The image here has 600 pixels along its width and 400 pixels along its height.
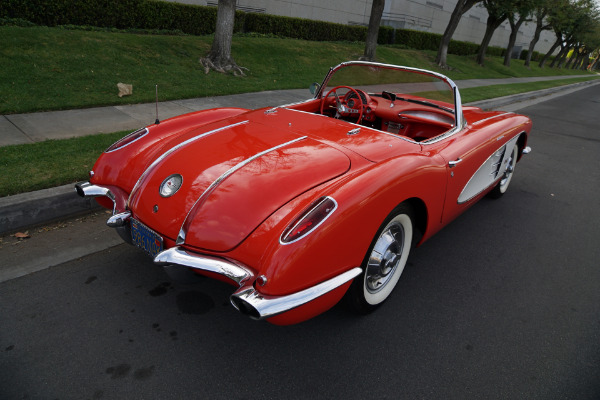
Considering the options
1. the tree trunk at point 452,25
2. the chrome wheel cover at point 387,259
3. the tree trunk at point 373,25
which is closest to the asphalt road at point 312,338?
the chrome wheel cover at point 387,259

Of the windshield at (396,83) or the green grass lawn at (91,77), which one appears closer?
the windshield at (396,83)

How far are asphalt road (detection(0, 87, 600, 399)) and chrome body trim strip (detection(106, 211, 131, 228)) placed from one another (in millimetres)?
483

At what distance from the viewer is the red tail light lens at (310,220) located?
1.81 m

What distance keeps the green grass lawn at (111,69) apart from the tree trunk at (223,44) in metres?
0.33

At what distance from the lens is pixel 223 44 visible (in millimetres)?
9039

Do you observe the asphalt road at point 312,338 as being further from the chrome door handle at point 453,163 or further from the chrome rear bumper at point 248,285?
the chrome door handle at point 453,163

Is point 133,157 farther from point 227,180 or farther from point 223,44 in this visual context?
point 223,44

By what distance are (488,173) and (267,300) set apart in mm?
2591

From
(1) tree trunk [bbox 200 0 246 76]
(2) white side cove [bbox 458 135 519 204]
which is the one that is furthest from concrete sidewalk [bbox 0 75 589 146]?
(2) white side cove [bbox 458 135 519 204]

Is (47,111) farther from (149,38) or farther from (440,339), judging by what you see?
(440,339)

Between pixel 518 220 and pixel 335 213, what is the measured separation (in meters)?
2.88

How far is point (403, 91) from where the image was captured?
371 cm

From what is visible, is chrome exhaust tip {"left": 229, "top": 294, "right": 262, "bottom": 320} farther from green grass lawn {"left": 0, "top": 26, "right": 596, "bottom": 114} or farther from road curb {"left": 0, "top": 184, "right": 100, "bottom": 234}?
green grass lawn {"left": 0, "top": 26, "right": 596, "bottom": 114}

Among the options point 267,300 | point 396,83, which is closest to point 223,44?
point 396,83
